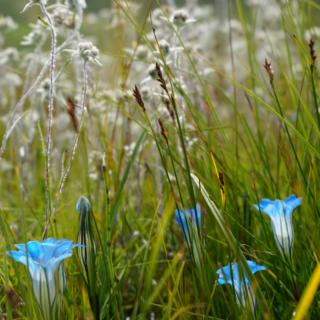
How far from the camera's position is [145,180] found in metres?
2.54

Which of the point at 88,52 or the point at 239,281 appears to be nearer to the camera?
the point at 239,281

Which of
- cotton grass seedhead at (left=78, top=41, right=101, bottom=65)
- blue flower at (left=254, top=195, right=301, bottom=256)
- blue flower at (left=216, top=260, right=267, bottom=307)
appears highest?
cotton grass seedhead at (left=78, top=41, right=101, bottom=65)

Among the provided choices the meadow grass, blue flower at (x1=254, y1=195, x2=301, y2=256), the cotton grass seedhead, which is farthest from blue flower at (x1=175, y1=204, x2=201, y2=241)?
the cotton grass seedhead

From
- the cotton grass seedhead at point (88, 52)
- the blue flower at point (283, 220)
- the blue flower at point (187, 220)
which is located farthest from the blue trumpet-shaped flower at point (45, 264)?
the cotton grass seedhead at point (88, 52)

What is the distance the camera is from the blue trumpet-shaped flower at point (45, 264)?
118 cm

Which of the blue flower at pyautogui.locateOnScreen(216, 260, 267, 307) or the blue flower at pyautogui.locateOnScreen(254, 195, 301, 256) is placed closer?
the blue flower at pyautogui.locateOnScreen(216, 260, 267, 307)

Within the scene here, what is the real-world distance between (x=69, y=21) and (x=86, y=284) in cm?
115

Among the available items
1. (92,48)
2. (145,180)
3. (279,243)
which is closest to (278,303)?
(279,243)

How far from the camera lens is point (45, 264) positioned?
119 centimetres

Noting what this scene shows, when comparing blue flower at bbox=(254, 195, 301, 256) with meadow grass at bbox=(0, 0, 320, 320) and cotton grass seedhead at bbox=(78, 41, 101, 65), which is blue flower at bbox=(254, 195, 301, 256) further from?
cotton grass seedhead at bbox=(78, 41, 101, 65)

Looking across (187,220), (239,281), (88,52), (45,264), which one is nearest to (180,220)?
(187,220)

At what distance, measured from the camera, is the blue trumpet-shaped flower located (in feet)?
3.87

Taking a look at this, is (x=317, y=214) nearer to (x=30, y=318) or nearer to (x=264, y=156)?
(x=264, y=156)

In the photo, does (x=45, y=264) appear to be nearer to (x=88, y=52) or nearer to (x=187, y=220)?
(x=187, y=220)
